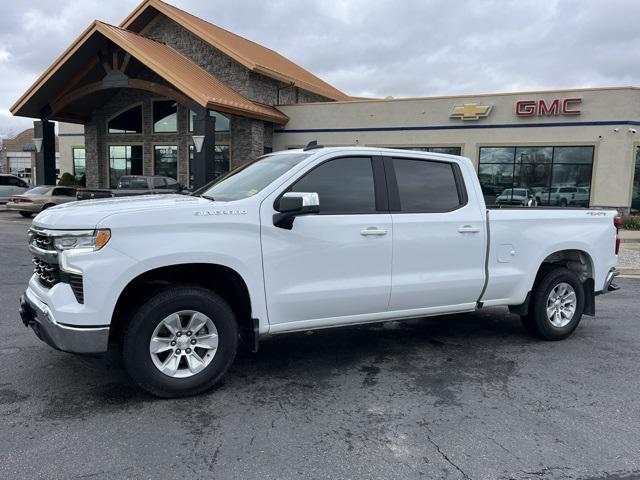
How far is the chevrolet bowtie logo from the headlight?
65.9 feet

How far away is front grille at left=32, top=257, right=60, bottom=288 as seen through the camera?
3803 millimetres

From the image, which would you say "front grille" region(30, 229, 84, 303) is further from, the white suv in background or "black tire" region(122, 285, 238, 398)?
the white suv in background

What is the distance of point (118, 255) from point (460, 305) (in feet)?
10.2

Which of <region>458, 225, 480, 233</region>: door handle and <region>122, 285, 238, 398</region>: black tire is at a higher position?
<region>458, 225, 480, 233</region>: door handle

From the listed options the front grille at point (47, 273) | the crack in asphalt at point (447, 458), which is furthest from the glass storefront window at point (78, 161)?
the crack in asphalt at point (447, 458)

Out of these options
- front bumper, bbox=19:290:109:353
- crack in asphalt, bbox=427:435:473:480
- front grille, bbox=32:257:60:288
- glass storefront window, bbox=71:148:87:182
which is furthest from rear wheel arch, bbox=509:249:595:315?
glass storefront window, bbox=71:148:87:182

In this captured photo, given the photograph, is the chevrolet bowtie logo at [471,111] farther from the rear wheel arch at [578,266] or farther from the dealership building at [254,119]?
the rear wheel arch at [578,266]

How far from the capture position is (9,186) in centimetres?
2636

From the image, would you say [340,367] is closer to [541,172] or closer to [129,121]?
[541,172]

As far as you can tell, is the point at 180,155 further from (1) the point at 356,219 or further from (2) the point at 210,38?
(1) the point at 356,219

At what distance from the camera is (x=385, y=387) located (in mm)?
4348

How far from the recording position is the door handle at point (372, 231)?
4.46 meters

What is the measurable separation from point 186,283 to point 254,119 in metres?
20.0

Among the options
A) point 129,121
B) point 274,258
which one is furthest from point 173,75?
point 274,258
